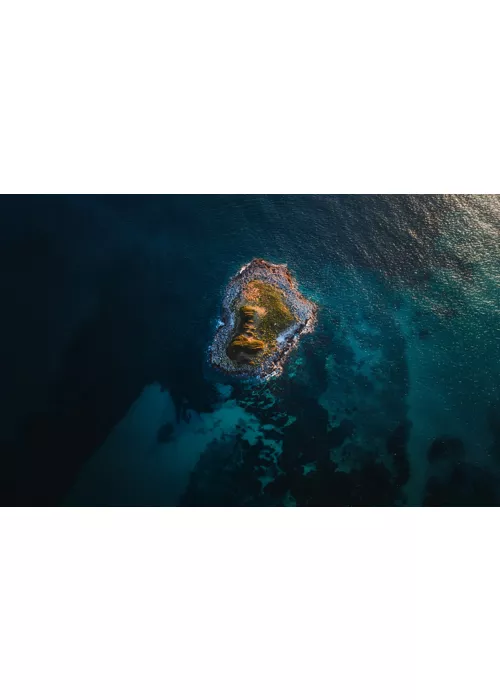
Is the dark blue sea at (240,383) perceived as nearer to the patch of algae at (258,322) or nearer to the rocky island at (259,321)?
the rocky island at (259,321)

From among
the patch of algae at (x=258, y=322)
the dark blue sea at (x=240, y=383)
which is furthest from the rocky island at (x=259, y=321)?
the dark blue sea at (x=240, y=383)

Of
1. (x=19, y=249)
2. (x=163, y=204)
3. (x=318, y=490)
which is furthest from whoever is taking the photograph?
(x=163, y=204)

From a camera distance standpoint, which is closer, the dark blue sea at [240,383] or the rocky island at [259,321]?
the dark blue sea at [240,383]

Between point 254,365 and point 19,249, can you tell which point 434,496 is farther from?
point 19,249

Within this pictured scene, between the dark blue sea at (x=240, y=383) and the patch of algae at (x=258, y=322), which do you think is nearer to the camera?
the dark blue sea at (x=240, y=383)

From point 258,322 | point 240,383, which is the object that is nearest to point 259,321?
point 258,322

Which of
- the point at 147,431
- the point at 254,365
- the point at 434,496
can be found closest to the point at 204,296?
the point at 254,365

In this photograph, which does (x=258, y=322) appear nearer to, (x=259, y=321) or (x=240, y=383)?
(x=259, y=321)
